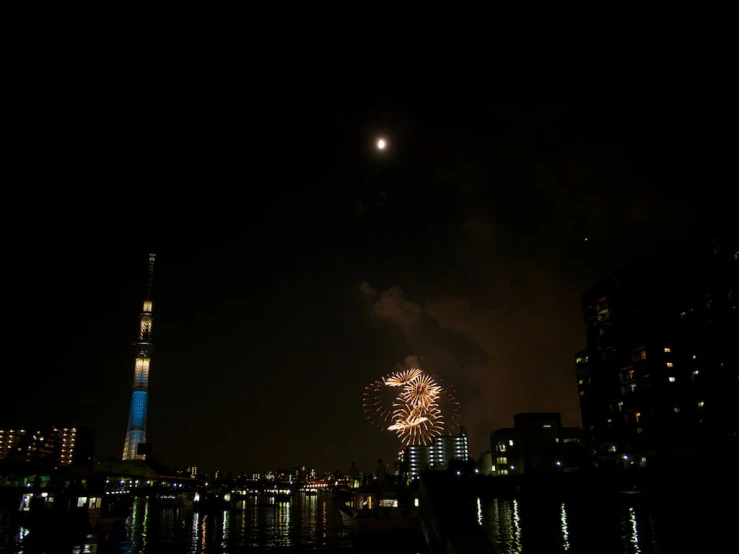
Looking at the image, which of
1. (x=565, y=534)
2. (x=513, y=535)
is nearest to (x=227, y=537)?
(x=513, y=535)

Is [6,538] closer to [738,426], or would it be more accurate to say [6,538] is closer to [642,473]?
[642,473]

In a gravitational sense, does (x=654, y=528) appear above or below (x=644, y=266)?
below

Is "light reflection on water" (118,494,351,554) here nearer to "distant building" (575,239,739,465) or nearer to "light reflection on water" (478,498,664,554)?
"light reflection on water" (478,498,664,554)

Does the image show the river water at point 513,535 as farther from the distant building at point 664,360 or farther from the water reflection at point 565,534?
the distant building at point 664,360

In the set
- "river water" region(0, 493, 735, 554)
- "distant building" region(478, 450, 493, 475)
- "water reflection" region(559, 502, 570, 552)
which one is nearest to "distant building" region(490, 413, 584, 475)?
"distant building" region(478, 450, 493, 475)

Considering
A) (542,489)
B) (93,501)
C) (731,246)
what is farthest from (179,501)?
(731,246)

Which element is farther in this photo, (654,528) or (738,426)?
(738,426)
